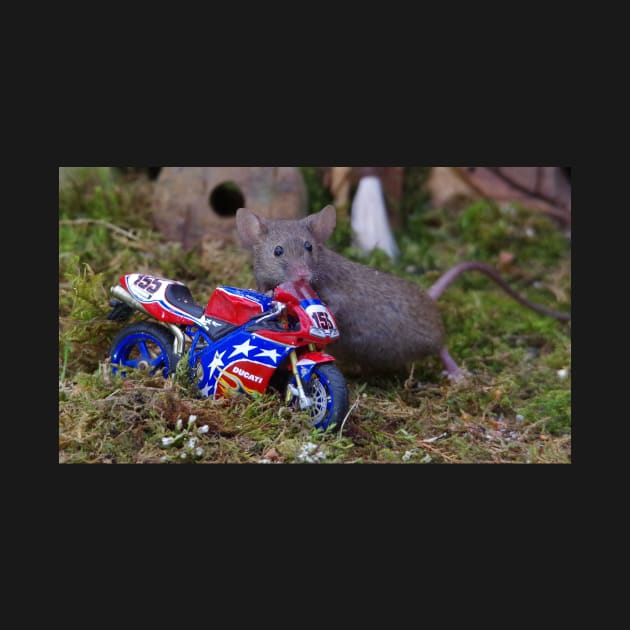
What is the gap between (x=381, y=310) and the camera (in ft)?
15.9

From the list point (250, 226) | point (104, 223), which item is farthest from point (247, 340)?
point (104, 223)

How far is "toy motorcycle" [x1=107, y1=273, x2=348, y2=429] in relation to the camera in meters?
3.99

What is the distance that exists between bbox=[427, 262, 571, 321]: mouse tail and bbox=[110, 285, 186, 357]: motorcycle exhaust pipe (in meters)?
2.05

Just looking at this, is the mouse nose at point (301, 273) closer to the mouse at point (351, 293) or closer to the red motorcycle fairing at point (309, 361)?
the mouse at point (351, 293)

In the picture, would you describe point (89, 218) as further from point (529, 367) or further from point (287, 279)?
point (529, 367)

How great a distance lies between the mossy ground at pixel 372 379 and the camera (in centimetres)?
393

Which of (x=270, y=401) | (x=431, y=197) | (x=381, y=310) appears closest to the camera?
(x=270, y=401)

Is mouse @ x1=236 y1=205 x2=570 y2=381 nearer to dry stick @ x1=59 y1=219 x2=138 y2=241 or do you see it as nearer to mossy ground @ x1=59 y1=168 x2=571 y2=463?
mossy ground @ x1=59 y1=168 x2=571 y2=463

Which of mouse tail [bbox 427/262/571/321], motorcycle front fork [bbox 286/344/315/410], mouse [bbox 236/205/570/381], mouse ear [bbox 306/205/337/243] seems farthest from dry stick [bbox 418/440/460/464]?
mouse tail [bbox 427/262/571/321]

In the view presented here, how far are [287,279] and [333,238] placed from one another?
255 centimetres

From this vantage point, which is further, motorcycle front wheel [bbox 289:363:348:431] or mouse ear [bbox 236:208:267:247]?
mouse ear [bbox 236:208:267:247]

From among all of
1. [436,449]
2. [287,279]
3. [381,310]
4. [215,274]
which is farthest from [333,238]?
[436,449]

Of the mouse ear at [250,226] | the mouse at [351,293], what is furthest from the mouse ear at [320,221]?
the mouse ear at [250,226]

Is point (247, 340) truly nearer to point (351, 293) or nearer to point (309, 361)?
point (309, 361)
